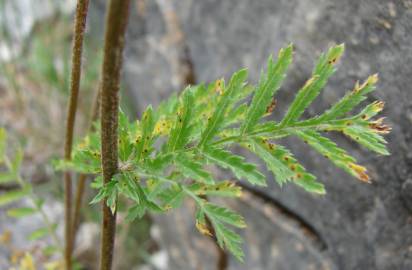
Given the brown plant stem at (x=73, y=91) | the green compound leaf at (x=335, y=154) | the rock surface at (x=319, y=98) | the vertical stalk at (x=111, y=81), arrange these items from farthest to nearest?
the rock surface at (x=319, y=98)
the brown plant stem at (x=73, y=91)
the green compound leaf at (x=335, y=154)
the vertical stalk at (x=111, y=81)

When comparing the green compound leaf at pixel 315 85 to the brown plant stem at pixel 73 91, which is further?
the brown plant stem at pixel 73 91

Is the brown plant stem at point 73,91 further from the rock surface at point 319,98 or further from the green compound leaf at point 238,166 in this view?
the rock surface at point 319,98

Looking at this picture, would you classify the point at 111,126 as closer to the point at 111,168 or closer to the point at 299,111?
the point at 111,168

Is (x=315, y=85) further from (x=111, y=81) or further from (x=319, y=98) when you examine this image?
(x=319, y=98)

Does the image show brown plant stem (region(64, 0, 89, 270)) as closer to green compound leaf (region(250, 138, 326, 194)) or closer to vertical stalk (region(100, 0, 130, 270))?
vertical stalk (region(100, 0, 130, 270))

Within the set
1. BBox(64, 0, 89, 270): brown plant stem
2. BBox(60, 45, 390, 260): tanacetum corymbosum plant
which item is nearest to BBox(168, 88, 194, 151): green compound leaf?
BBox(60, 45, 390, 260): tanacetum corymbosum plant

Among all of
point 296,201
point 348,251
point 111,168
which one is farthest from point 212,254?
point 111,168

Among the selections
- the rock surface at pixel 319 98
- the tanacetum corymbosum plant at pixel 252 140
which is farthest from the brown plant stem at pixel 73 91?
the rock surface at pixel 319 98
